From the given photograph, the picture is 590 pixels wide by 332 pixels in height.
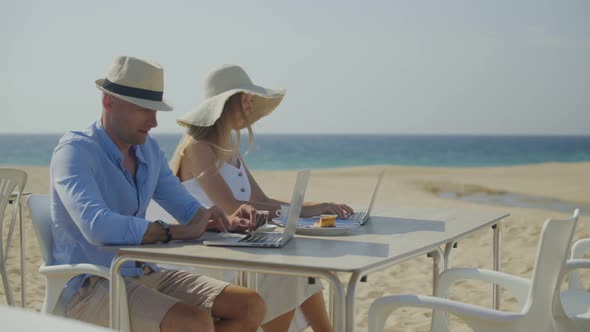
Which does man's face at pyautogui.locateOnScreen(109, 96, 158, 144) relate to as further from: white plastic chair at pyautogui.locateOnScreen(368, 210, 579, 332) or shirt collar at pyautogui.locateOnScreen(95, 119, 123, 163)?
white plastic chair at pyautogui.locateOnScreen(368, 210, 579, 332)

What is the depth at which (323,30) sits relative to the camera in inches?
1784

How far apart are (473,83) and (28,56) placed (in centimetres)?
2379

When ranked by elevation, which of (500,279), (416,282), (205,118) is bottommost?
(416,282)

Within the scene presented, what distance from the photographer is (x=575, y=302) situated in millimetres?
2992

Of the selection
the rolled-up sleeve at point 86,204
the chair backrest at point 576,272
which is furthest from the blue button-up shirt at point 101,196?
the chair backrest at point 576,272

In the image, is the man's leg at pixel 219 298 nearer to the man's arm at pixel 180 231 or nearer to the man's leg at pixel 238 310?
the man's leg at pixel 238 310

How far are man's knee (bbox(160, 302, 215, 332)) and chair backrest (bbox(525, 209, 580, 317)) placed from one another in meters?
0.88

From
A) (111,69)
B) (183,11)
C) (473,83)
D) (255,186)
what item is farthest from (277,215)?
(183,11)

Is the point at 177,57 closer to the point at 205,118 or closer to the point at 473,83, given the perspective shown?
the point at 473,83

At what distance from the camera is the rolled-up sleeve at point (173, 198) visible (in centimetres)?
293

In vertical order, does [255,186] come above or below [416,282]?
above

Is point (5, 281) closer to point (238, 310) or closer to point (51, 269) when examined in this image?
point (51, 269)

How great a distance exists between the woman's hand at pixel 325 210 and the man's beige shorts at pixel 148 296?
1.65 ft

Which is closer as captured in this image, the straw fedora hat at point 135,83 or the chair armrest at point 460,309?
the chair armrest at point 460,309
